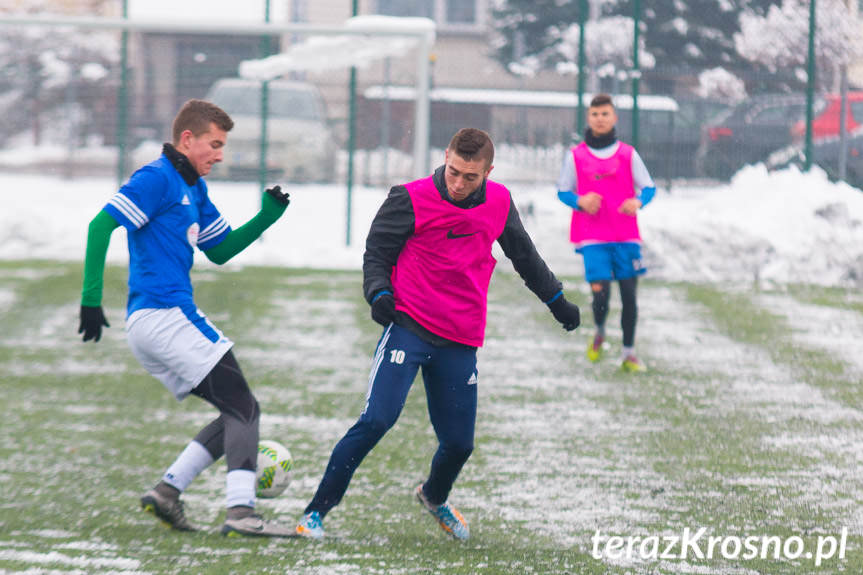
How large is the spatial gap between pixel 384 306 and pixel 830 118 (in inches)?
416

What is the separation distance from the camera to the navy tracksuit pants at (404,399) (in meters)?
4.48

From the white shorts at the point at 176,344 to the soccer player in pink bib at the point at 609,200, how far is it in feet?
13.6

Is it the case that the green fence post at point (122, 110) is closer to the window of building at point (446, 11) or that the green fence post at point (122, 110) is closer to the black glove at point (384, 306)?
the window of building at point (446, 11)

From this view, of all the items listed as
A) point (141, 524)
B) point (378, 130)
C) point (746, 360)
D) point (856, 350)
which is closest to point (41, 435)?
point (141, 524)

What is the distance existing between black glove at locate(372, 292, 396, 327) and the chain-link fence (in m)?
9.10

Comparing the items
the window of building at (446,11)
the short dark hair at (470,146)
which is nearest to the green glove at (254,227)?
the short dark hair at (470,146)

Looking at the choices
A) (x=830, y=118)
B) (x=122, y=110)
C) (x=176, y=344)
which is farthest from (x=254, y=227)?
(x=830, y=118)

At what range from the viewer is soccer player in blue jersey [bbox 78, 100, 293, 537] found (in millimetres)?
4566

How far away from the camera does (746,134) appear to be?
13.6 metres

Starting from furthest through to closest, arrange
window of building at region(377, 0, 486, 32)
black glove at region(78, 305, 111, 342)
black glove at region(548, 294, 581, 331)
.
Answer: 1. window of building at region(377, 0, 486, 32)
2. black glove at region(548, 294, 581, 331)
3. black glove at region(78, 305, 111, 342)

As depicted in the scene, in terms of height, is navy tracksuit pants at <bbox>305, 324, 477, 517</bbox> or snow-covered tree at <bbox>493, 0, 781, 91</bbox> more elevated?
snow-covered tree at <bbox>493, 0, 781, 91</bbox>

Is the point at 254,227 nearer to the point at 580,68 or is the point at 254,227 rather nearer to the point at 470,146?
the point at 470,146

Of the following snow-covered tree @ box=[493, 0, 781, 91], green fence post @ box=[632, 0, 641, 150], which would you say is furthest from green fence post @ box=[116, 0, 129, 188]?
green fence post @ box=[632, 0, 641, 150]

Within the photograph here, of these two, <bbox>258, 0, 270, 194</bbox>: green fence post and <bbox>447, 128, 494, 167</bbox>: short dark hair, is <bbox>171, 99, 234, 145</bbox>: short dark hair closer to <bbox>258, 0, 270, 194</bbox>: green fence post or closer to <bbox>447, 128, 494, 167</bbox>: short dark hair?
<bbox>447, 128, 494, 167</bbox>: short dark hair
